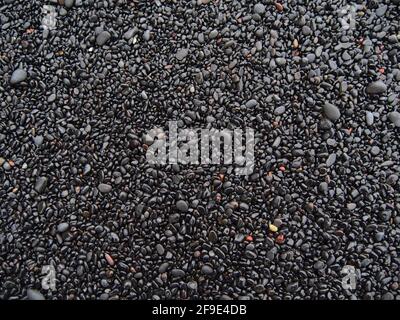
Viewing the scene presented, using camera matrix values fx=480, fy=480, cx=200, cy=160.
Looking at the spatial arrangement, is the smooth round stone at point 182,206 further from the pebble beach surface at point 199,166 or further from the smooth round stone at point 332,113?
the smooth round stone at point 332,113

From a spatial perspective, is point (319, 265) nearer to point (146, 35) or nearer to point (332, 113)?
point (332, 113)

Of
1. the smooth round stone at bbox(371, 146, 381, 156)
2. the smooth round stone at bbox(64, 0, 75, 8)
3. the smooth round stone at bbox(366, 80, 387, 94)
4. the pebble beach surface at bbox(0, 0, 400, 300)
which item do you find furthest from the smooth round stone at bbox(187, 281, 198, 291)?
the smooth round stone at bbox(64, 0, 75, 8)

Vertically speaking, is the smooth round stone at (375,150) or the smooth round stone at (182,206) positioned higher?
the smooth round stone at (375,150)

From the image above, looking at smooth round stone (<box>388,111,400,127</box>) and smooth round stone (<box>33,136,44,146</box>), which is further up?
smooth round stone (<box>388,111,400,127</box>)

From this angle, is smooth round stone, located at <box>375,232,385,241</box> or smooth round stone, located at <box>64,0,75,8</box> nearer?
smooth round stone, located at <box>375,232,385,241</box>

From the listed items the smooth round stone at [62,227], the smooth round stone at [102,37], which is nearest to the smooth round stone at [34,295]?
the smooth round stone at [62,227]

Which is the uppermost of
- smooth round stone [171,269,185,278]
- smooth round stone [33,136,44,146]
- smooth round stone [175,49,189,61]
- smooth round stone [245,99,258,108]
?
smooth round stone [175,49,189,61]

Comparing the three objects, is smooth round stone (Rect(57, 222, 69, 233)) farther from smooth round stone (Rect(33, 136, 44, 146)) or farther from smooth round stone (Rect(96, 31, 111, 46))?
smooth round stone (Rect(96, 31, 111, 46))
